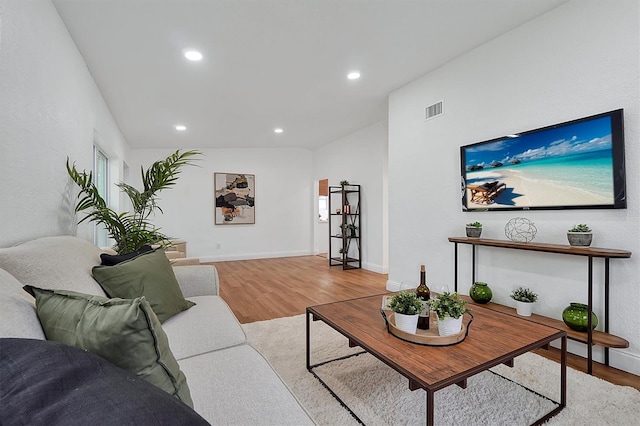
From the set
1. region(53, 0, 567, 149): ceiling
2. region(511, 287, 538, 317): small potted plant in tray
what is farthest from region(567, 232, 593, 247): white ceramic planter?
region(53, 0, 567, 149): ceiling

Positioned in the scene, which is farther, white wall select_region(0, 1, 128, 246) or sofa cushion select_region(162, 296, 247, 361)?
white wall select_region(0, 1, 128, 246)

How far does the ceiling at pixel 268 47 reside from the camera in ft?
7.32

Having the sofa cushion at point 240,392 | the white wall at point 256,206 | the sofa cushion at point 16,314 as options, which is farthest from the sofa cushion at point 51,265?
the white wall at point 256,206

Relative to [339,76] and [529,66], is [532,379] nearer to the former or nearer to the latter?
[529,66]

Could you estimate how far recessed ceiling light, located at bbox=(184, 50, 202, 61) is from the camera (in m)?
2.75

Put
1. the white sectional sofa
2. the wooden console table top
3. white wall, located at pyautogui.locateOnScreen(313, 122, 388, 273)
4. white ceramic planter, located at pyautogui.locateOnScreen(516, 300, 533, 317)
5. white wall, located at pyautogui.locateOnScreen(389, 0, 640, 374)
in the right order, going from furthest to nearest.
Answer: white wall, located at pyautogui.locateOnScreen(313, 122, 388, 273) < white ceramic planter, located at pyautogui.locateOnScreen(516, 300, 533, 317) < white wall, located at pyautogui.locateOnScreen(389, 0, 640, 374) < the wooden console table top < the white sectional sofa

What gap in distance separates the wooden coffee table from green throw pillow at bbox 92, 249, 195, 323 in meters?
0.85

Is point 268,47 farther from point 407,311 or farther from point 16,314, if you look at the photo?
point 16,314

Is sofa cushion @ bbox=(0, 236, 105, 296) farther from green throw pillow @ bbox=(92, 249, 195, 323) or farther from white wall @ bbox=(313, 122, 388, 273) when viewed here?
white wall @ bbox=(313, 122, 388, 273)

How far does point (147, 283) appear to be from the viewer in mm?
1629

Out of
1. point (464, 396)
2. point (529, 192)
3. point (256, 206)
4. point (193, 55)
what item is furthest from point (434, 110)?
point (256, 206)

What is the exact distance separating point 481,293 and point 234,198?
5.40 meters

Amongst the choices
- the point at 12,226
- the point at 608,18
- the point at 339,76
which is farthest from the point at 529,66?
the point at 12,226

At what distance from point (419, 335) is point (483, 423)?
0.55 meters
